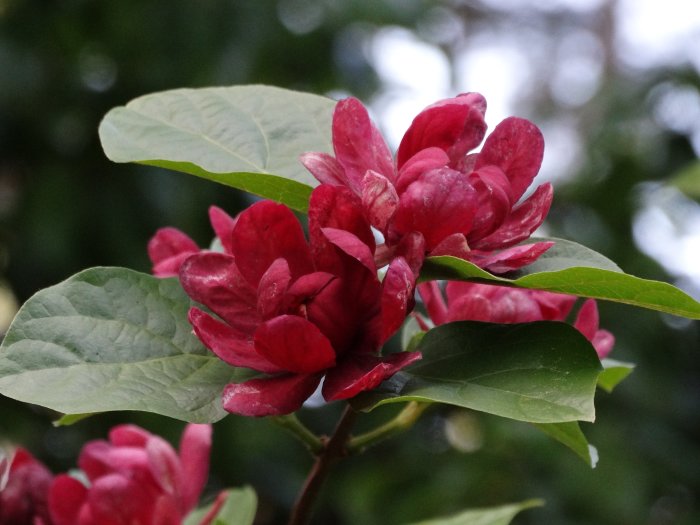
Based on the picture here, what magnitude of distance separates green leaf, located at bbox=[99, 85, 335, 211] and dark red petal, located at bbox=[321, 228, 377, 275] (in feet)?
0.27

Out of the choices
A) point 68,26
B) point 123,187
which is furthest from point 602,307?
point 68,26

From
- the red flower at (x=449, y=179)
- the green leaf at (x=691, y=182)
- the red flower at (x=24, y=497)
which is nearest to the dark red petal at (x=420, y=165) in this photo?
the red flower at (x=449, y=179)

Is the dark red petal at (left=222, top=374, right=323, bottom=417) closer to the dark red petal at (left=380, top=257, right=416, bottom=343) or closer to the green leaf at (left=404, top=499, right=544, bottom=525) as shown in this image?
the dark red petal at (left=380, top=257, right=416, bottom=343)

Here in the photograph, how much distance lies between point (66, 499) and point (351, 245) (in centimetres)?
31

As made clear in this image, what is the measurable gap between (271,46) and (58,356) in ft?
4.87

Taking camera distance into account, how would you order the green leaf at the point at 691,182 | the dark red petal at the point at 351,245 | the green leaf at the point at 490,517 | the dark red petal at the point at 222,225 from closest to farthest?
the dark red petal at the point at 351,245 < the dark red petal at the point at 222,225 < the green leaf at the point at 490,517 < the green leaf at the point at 691,182

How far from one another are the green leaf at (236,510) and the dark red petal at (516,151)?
35 cm

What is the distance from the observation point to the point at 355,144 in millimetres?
482

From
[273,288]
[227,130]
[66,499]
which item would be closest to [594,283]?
[273,288]

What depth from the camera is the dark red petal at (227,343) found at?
0.46 metres

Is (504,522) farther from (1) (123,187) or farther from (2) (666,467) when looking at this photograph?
(2) (666,467)

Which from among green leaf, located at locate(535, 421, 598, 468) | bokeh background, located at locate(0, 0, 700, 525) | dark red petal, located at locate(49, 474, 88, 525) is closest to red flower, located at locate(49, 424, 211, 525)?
dark red petal, located at locate(49, 474, 88, 525)

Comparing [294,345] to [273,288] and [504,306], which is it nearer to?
[273,288]

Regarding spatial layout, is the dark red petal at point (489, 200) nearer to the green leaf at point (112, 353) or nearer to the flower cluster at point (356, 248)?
the flower cluster at point (356, 248)
